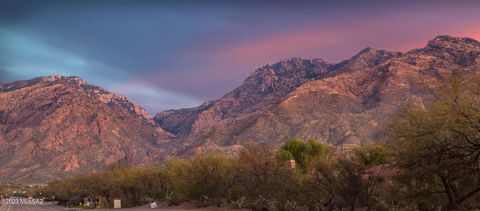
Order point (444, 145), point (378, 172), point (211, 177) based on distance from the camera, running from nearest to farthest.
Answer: point (444, 145) → point (378, 172) → point (211, 177)

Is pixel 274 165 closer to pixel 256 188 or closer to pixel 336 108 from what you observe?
pixel 256 188

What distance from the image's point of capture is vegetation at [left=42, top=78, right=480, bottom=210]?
2195 centimetres

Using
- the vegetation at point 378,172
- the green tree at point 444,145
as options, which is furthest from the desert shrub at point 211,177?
the green tree at point 444,145

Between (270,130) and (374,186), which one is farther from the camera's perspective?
(270,130)

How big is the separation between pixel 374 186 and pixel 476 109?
12.8 metres

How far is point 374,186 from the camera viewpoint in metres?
32.7

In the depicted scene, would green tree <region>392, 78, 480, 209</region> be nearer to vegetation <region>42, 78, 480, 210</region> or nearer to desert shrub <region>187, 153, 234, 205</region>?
vegetation <region>42, 78, 480, 210</region>

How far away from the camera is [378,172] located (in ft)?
111

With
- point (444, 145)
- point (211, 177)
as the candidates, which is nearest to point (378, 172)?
point (444, 145)

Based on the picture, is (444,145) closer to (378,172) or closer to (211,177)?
(378,172)

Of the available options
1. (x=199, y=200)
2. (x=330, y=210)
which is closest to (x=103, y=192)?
(x=199, y=200)

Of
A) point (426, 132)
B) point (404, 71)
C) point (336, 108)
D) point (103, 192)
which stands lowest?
point (103, 192)

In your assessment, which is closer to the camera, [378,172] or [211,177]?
[378,172]

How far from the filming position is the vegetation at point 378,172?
21953mm
